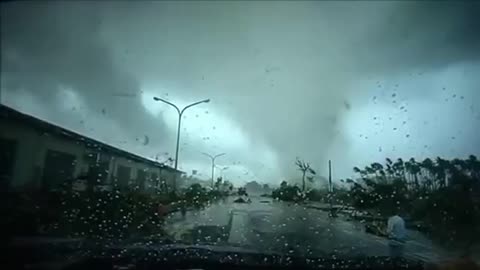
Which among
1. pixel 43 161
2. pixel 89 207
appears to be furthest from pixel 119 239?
pixel 43 161

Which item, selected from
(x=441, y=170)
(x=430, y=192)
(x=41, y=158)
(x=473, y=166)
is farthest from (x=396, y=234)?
(x=41, y=158)

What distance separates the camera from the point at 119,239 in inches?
109

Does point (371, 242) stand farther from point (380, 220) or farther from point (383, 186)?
point (383, 186)

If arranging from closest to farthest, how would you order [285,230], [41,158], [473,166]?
[473,166] → [285,230] → [41,158]

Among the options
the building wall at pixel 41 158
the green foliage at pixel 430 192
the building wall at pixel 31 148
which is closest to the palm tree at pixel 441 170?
the green foliage at pixel 430 192

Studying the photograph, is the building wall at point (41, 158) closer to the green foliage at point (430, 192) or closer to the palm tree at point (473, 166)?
the green foliage at point (430, 192)

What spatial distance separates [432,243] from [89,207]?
2400 millimetres

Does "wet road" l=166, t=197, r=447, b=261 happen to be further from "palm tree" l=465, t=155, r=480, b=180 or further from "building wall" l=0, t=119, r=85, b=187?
"building wall" l=0, t=119, r=85, b=187

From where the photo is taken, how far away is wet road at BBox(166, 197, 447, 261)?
103 inches

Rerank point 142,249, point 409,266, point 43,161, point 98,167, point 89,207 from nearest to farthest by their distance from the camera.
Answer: point 409,266 < point 142,249 < point 89,207 < point 98,167 < point 43,161

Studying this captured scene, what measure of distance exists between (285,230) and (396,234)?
74cm

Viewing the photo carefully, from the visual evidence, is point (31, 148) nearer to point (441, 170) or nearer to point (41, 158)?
point (41, 158)

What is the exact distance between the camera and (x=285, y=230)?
289cm

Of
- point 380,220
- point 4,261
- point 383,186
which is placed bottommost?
point 4,261
